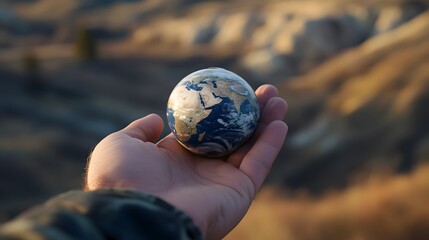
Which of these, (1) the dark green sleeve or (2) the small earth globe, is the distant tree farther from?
(1) the dark green sleeve

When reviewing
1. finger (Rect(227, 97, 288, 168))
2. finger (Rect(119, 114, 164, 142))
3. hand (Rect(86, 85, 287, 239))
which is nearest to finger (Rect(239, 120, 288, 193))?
hand (Rect(86, 85, 287, 239))

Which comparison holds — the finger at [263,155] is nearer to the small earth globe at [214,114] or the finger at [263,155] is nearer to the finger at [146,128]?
the small earth globe at [214,114]

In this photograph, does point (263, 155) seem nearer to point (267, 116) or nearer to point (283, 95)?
point (267, 116)

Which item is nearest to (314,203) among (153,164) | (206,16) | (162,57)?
(153,164)

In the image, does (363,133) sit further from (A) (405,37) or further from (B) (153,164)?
(B) (153,164)

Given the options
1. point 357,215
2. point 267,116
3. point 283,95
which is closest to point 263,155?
point 267,116

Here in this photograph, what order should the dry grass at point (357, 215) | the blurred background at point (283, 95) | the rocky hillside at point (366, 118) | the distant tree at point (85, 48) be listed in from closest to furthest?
the dry grass at point (357, 215) → the blurred background at point (283, 95) → the rocky hillside at point (366, 118) → the distant tree at point (85, 48)

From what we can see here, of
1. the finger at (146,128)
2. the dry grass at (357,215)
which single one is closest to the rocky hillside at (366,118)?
the dry grass at (357,215)

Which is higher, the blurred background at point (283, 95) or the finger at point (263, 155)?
the finger at point (263, 155)
